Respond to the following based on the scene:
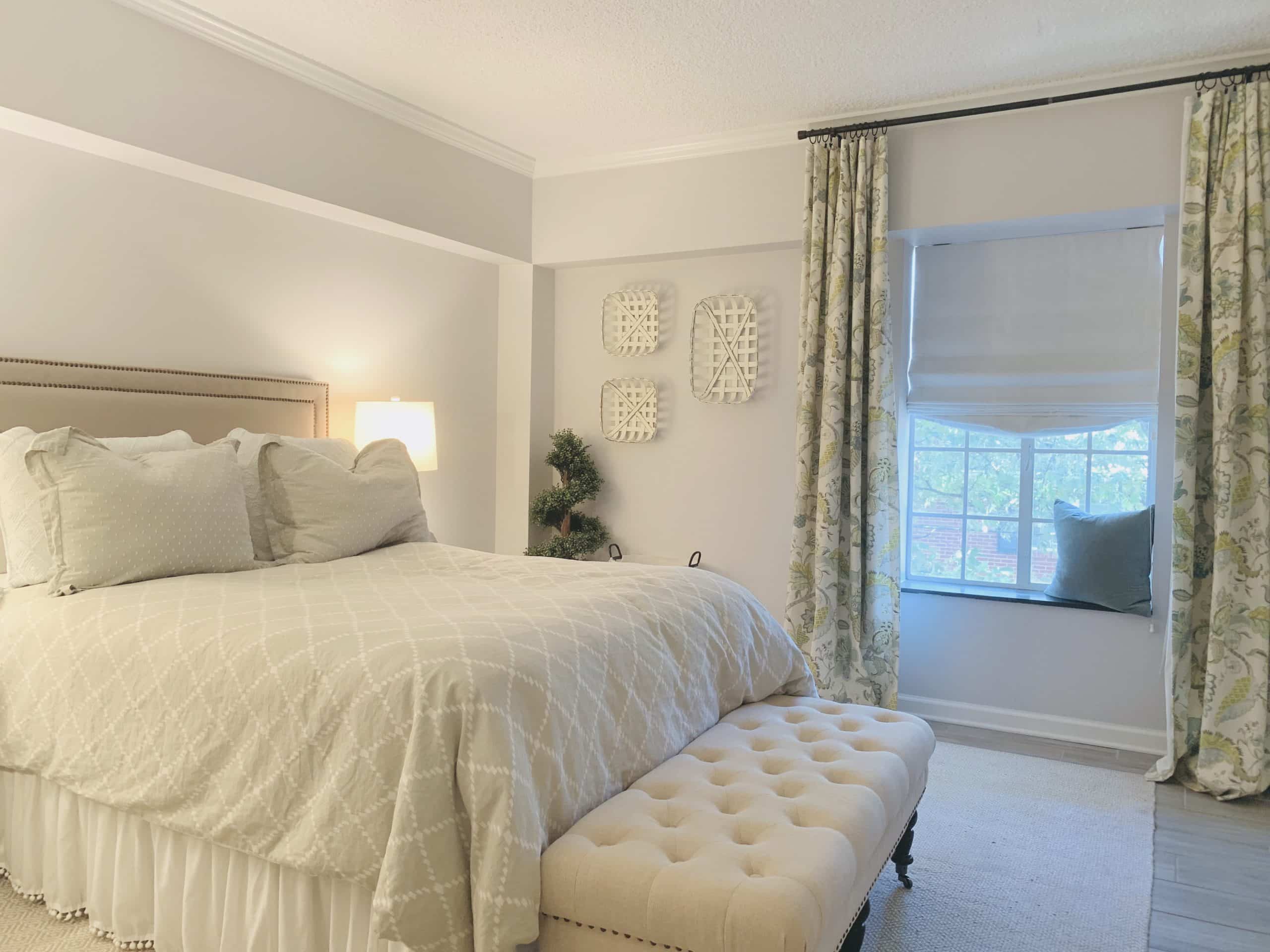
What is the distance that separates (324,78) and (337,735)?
2.93m

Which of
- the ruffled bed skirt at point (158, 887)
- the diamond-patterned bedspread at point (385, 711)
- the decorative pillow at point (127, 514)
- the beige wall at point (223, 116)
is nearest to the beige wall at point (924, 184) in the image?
the beige wall at point (223, 116)

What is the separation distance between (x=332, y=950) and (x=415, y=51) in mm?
3070

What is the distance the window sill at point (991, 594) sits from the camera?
13.0 feet

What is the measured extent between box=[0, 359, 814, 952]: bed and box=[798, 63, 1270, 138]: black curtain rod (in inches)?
94.0

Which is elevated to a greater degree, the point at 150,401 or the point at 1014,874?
the point at 150,401

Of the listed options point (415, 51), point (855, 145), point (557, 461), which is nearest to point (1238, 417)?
point (855, 145)

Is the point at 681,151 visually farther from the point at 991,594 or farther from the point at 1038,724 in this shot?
the point at 1038,724

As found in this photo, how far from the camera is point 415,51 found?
358 centimetres

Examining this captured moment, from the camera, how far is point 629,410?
195 inches

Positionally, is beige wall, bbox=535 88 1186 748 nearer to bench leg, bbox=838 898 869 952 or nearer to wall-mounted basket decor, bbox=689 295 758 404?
wall-mounted basket decor, bbox=689 295 758 404

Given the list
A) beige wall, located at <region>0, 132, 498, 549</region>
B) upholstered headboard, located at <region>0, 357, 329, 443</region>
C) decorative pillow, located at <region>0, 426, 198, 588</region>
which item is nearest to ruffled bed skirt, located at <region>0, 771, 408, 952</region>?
decorative pillow, located at <region>0, 426, 198, 588</region>

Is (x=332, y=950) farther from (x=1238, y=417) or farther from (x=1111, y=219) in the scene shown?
(x=1111, y=219)

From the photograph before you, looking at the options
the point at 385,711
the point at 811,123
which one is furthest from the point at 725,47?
the point at 385,711

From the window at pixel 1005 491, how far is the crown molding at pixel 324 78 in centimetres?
248
